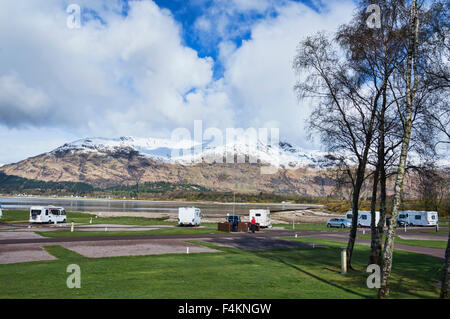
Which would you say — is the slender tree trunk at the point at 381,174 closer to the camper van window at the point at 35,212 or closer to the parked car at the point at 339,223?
the parked car at the point at 339,223

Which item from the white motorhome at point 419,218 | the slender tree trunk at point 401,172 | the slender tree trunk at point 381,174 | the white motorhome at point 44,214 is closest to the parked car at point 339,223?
the white motorhome at point 419,218

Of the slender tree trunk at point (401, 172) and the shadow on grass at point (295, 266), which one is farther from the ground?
the slender tree trunk at point (401, 172)

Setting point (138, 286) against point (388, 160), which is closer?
point (138, 286)

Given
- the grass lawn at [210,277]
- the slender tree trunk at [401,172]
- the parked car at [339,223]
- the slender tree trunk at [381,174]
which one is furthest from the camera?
the parked car at [339,223]

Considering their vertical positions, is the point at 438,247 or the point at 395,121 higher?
the point at 395,121

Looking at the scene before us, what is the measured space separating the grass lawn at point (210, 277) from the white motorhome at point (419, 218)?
157 feet

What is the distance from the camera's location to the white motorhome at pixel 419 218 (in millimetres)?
65250

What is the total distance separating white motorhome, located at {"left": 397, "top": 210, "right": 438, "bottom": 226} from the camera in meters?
65.2

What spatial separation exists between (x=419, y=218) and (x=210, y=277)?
210 ft

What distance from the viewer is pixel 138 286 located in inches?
528

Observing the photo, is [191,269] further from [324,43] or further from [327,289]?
[324,43]

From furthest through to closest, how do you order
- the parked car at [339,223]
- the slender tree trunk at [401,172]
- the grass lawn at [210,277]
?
the parked car at [339,223] → the grass lawn at [210,277] → the slender tree trunk at [401,172]
